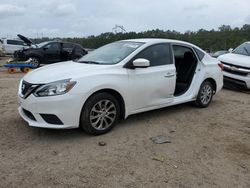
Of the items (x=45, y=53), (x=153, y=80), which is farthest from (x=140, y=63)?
(x=45, y=53)

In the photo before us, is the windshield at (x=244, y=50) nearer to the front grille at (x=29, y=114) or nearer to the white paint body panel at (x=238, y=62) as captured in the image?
the white paint body panel at (x=238, y=62)

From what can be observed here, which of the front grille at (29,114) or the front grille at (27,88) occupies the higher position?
the front grille at (27,88)

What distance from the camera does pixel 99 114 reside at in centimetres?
506

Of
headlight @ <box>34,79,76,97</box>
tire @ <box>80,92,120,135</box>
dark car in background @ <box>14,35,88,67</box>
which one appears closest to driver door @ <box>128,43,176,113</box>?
tire @ <box>80,92,120,135</box>

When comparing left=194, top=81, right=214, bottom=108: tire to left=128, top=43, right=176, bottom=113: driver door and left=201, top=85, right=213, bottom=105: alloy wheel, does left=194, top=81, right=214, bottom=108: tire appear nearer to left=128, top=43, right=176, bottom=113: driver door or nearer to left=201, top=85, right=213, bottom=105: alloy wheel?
left=201, top=85, right=213, bottom=105: alloy wheel

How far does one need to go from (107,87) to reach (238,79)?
624 cm

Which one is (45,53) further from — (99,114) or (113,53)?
(99,114)

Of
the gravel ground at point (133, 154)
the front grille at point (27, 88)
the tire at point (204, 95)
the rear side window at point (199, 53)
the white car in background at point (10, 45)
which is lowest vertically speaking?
the gravel ground at point (133, 154)

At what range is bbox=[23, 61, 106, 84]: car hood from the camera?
15.9 feet

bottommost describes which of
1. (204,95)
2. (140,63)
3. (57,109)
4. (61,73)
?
(204,95)

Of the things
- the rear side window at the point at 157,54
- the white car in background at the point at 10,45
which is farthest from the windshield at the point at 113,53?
the white car in background at the point at 10,45

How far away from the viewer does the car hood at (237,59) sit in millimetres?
9900

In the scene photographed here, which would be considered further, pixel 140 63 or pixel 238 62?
pixel 238 62

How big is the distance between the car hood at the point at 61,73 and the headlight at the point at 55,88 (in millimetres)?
94
